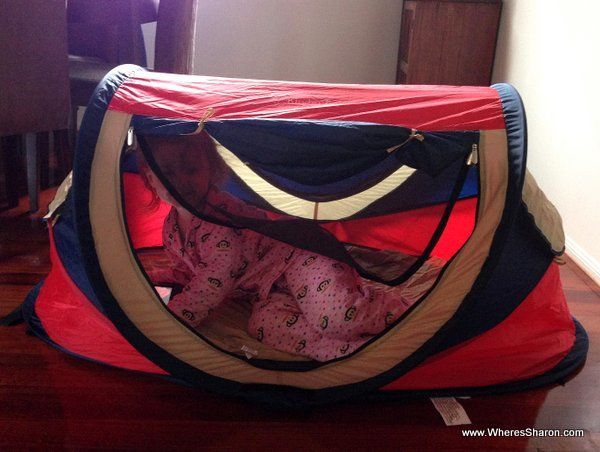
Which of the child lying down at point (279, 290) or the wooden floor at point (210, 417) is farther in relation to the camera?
the child lying down at point (279, 290)

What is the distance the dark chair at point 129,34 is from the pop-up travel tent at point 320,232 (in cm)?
90

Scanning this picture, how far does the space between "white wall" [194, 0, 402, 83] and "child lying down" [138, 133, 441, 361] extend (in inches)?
73.0

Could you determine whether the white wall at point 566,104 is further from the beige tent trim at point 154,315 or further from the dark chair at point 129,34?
the dark chair at point 129,34

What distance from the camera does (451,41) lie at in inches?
105

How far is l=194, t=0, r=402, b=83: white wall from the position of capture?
3.03 m

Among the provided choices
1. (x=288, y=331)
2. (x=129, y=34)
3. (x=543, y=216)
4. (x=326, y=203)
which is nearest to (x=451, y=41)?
(x=129, y=34)

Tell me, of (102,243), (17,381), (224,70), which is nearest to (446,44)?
(224,70)

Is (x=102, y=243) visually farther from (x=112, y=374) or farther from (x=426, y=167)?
Result: (x=426, y=167)

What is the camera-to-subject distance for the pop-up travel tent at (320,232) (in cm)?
115

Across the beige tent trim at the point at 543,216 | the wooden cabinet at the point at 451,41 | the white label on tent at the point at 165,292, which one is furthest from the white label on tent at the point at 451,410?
the wooden cabinet at the point at 451,41

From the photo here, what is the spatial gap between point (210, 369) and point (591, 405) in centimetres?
75

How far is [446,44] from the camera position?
2678 millimetres

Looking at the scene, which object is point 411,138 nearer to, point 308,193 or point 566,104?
point 308,193

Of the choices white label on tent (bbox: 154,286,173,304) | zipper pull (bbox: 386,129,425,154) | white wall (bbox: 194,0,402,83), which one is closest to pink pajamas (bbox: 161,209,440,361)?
white label on tent (bbox: 154,286,173,304)
